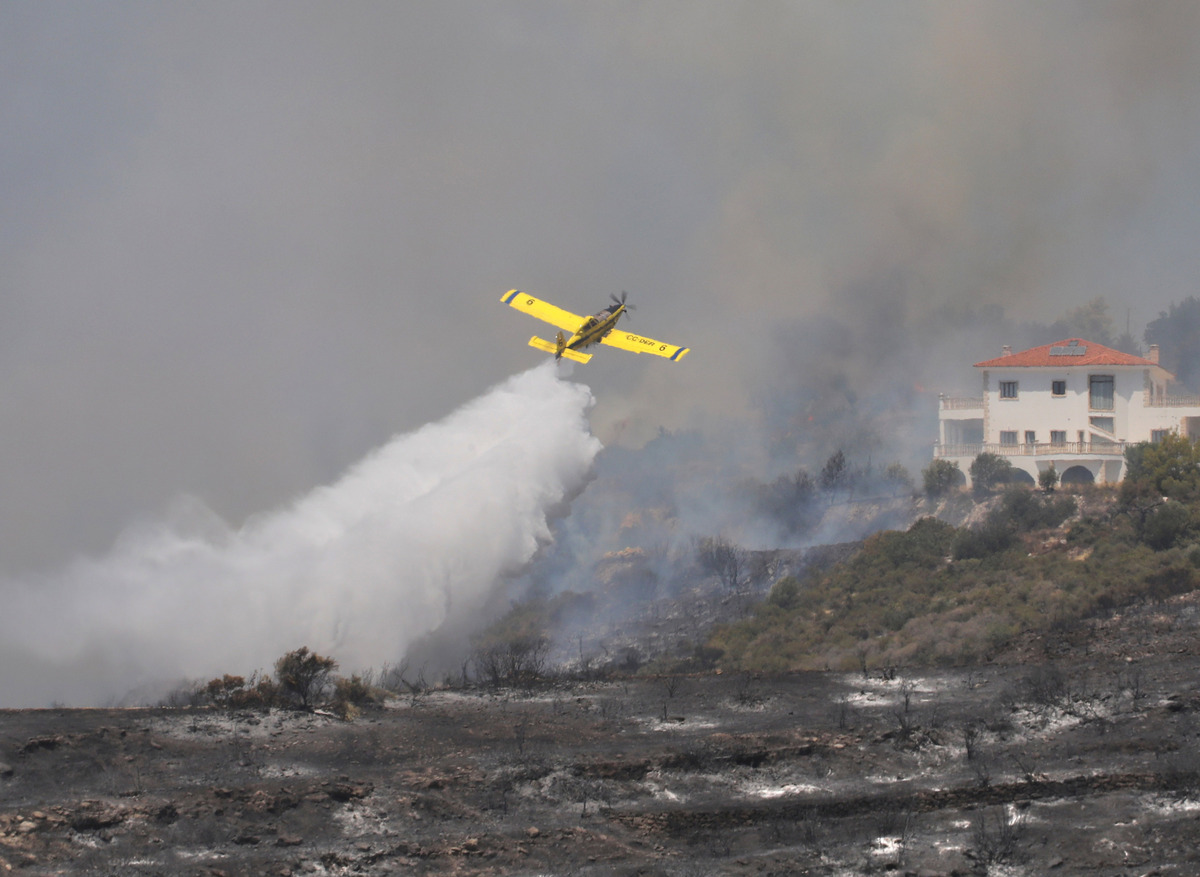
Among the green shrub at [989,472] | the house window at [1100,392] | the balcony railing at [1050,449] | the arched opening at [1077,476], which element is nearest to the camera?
the balcony railing at [1050,449]

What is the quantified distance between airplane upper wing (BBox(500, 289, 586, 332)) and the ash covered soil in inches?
877

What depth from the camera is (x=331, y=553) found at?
52.6m

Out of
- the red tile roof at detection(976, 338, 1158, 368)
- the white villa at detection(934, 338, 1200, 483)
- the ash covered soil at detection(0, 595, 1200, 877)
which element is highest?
the red tile roof at detection(976, 338, 1158, 368)

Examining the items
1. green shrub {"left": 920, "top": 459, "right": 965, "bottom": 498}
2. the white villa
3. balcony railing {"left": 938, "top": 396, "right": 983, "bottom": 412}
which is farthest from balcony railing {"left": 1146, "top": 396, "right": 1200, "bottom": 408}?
green shrub {"left": 920, "top": 459, "right": 965, "bottom": 498}

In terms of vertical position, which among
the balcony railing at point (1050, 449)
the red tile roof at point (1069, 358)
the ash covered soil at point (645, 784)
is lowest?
the ash covered soil at point (645, 784)

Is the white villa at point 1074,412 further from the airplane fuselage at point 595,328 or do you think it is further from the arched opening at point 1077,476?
the airplane fuselage at point 595,328

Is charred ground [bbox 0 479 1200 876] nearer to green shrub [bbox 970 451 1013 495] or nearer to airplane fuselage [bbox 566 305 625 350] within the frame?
airplane fuselage [bbox 566 305 625 350]

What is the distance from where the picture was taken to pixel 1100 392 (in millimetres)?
73875

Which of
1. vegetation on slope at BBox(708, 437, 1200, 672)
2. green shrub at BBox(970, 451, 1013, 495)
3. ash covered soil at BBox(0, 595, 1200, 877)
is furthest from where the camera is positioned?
green shrub at BBox(970, 451, 1013, 495)

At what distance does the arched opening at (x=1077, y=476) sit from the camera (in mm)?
71875

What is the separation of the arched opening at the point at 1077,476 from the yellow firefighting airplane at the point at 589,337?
3130 cm

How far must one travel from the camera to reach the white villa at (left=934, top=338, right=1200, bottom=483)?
237 feet

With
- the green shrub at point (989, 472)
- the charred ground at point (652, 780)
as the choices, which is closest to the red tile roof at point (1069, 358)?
the green shrub at point (989, 472)

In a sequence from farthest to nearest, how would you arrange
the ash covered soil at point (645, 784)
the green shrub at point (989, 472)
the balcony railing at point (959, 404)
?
the balcony railing at point (959, 404), the green shrub at point (989, 472), the ash covered soil at point (645, 784)
